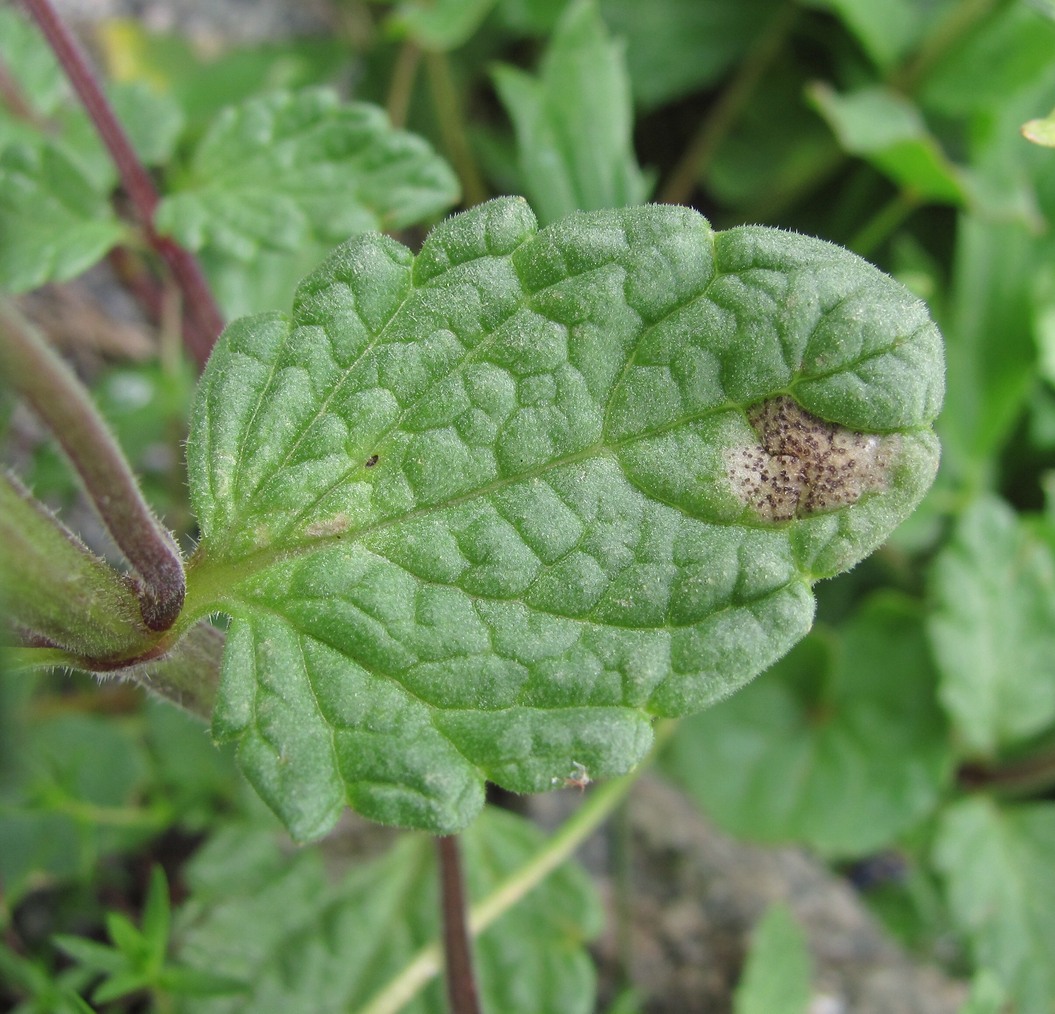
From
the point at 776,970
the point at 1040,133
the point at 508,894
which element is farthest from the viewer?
the point at 776,970

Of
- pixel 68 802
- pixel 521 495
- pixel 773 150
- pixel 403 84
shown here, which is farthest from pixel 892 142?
pixel 68 802

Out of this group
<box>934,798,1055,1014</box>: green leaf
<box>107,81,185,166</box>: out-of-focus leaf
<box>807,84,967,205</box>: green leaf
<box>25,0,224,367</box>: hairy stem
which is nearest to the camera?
<box>25,0,224,367</box>: hairy stem

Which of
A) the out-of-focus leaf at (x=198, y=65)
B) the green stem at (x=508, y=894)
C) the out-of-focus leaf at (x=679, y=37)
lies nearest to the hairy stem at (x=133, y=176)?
the green stem at (x=508, y=894)

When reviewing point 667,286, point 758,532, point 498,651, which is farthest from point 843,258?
point 498,651

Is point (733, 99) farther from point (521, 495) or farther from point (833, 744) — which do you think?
point (521, 495)

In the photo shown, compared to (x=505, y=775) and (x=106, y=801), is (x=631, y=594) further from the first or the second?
(x=106, y=801)

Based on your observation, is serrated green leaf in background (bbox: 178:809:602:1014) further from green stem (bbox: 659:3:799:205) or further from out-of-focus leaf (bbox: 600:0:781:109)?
out-of-focus leaf (bbox: 600:0:781:109)

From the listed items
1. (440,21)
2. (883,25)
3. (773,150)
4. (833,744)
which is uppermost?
(440,21)

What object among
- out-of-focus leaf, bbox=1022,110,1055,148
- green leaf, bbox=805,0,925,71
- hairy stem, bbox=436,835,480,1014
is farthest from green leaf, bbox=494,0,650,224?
hairy stem, bbox=436,835,480,1014
